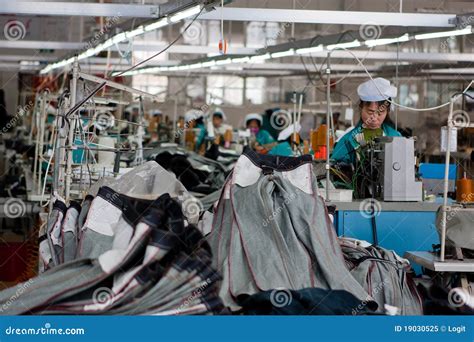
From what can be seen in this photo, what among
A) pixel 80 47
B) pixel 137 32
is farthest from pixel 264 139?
pixel 137 32

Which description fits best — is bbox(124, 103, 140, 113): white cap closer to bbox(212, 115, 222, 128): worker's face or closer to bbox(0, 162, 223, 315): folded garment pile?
bbox(212, 115, 222, 128): worker's face

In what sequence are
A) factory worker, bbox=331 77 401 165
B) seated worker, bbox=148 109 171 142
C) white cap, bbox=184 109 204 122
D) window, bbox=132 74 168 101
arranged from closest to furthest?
factory worker, bbox=331 77 401 165
white cap, bbox=184 109 204 122
seated worker, bbox=148 109 171 142
window, bbox=132 74 168 101

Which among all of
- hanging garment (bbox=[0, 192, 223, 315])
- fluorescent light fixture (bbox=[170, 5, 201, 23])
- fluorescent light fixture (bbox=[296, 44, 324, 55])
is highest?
fluorescent light fixture (bbox=[296, 44, 324, 55])

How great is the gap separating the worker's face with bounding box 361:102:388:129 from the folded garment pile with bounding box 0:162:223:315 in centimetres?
299

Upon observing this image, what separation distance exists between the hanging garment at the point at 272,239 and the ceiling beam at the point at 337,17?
3703 mm

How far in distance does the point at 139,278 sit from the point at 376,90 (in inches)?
128

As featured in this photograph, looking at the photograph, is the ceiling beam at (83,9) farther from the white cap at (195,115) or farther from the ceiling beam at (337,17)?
the white cap at (195,115)

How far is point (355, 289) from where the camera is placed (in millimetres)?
2584

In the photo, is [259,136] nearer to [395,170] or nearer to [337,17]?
[337,17]

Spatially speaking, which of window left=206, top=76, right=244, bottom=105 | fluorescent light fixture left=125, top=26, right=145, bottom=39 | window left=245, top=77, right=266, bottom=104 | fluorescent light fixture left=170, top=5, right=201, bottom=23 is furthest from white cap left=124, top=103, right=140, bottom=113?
fluorescent light fixture left=170, top=5, right=201, bottom=23

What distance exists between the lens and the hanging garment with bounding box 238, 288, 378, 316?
7.79 ft

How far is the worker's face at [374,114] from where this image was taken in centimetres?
521

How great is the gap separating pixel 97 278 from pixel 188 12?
A: 3.40 metres
